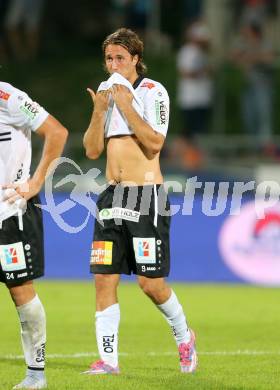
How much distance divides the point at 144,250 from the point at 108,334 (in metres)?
0.64

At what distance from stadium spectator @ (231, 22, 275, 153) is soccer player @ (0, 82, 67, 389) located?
9887 millimetres

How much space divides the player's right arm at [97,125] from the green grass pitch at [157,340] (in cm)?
161

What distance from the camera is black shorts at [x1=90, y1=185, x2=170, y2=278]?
8.42 meters

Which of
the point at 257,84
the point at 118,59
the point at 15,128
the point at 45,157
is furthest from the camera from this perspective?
the point at 257,84

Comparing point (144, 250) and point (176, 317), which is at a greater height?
point (144, 250)

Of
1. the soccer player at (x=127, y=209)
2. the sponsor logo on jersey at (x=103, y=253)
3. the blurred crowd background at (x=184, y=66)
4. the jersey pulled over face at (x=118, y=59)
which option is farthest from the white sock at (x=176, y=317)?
the blurred crowd background at (x=184, y=66)

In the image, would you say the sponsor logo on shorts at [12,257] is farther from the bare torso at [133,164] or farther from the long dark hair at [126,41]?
the long dark hair at [126,41]

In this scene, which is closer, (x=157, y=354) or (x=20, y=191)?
(x=20, y=191)

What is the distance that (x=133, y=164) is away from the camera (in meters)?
8.47

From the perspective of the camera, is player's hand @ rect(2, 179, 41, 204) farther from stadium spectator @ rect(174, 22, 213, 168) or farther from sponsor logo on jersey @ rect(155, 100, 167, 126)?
stadium spectator @ rect(174, 22, 213, 168)

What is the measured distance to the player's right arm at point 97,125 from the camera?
27.3 ft

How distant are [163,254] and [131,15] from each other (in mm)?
12035

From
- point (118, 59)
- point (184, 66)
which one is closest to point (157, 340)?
point (118, 59)

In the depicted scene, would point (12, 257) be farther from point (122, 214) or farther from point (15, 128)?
point (122, 214)
